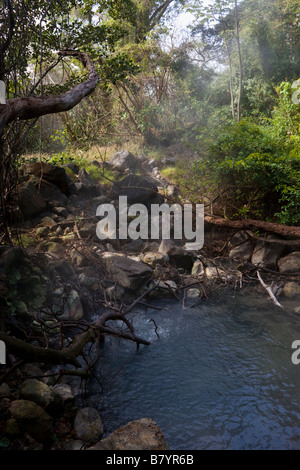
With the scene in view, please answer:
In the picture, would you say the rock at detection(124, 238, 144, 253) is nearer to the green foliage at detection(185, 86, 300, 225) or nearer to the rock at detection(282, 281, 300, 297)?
the green foliage at detection(185, 86, 300, 225)

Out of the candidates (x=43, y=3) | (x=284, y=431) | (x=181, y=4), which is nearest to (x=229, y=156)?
(x=43, y=3)

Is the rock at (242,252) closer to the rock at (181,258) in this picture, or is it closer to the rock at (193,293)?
the rock at (181,258)

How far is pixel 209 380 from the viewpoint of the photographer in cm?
367

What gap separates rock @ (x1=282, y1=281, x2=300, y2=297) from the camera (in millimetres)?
6008

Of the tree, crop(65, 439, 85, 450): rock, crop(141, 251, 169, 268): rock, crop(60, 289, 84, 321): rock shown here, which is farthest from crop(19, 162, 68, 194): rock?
crop(65, 439, 85, 450): rock

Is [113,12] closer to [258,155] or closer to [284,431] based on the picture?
[258,155]

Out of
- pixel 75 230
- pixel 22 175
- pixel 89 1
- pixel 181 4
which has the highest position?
pixel 181 4

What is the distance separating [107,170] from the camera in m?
9.85

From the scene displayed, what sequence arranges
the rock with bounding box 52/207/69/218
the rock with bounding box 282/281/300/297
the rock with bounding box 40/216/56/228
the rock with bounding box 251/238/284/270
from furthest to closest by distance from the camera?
the rock with bounding box 52/207/69/218, the rock with bounding box 251/238/284/270, the rock with bounding box 40/216/56/228, the rock with bounding box 282/281/300/297

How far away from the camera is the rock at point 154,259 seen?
21.6ft

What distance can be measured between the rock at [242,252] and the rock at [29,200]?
4.52 metres

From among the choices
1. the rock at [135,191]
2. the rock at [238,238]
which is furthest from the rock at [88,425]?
the rock at [135,191]

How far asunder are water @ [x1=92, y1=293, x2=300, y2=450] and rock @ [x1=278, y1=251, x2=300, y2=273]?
139 centimetres
